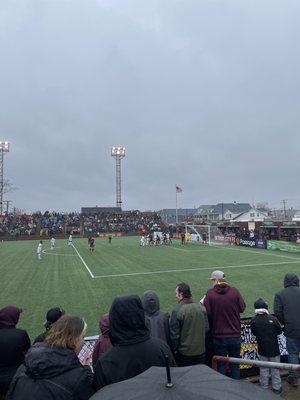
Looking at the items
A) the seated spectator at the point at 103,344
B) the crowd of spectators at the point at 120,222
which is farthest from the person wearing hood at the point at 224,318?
the crowd of spectators at the point at 120,222

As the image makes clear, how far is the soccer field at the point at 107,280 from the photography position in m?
13.7

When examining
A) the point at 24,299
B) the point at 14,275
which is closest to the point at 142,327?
the point at 24,299

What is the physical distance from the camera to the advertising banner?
1318 inches

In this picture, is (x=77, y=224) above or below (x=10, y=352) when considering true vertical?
above

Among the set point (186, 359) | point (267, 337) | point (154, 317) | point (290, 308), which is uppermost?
point (154, 317)

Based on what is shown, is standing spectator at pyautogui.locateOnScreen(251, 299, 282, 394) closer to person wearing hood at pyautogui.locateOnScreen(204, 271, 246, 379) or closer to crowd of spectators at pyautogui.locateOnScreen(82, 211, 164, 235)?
person wearing hood at pyautogui.locateOnScreen(204, 271, 246, 379)

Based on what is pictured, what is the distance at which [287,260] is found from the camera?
27.4m

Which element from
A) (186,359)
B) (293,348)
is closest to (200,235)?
(293,348)

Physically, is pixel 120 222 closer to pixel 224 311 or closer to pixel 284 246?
pixel 284 246

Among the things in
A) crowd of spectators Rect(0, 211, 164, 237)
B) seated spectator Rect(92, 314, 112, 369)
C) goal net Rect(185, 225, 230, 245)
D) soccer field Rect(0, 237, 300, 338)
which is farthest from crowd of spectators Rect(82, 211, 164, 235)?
seated spectator Rect(92, 314, 112, 369)

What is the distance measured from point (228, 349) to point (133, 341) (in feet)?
12.5

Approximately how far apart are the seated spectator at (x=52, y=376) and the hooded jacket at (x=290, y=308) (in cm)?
458

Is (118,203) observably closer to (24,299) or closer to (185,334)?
(24,299)

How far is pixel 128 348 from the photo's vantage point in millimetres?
3289
